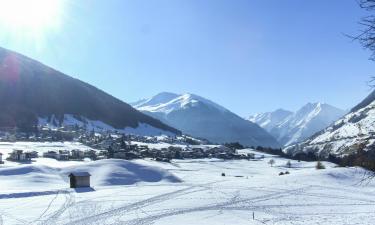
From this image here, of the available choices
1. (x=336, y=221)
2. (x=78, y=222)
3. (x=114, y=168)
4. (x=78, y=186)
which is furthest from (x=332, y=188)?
(x=114, y=168)

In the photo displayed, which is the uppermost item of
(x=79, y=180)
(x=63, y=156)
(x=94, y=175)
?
(x=63, y=156)

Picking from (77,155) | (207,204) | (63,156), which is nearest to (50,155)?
(63,156)

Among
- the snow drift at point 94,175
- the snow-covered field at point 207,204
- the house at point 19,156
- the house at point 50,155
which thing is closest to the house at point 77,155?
the house at point 50,155

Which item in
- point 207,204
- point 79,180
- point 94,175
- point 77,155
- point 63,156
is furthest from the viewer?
point 77,155

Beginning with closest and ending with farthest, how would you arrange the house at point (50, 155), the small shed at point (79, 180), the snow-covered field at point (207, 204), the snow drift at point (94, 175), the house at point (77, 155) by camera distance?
the snow-covered field at point (207, 204), the small shed at point (79, 180), the snow drift at point (94, 175), the house at point (50, 155), the house at point (77, 155)

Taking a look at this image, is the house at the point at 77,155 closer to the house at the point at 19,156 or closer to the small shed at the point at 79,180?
the house at the point at 19,156

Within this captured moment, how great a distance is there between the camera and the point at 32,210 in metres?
42.0

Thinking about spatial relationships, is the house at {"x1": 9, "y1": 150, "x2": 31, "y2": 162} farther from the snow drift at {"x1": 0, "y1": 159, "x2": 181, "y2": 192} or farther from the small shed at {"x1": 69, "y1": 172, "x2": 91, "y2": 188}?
the small shed at {"x1": 69, "y1": 172, "x2": 91, "y2": 188}

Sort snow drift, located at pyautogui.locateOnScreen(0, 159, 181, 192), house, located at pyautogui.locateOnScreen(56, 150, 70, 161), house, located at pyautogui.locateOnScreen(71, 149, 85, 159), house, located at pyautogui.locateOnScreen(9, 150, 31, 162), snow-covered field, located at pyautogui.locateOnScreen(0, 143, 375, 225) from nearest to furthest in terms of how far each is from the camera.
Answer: snow-covered field, located at pyautogui.locateOnScreen(0, 143, 375, 225) < snow drift, located at pyautogui.locateOnScreen(0, 159, 181, 192) < house, located at pyautogui.locateOnScreen(9, 150, 31, 162) < house, located at pyautogui.locateOnScreen(56, 150, 70, 161) < house, located at pyautogui.locateOnScreen(71, 149, 85, 159)

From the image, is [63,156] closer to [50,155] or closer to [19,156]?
[50,155]

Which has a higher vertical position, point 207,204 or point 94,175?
point 94,175

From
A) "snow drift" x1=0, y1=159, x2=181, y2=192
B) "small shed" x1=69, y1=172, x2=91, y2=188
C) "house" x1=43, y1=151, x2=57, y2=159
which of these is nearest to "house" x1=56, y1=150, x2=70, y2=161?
"house" x1=43, y1=151, x2=57, y2=159

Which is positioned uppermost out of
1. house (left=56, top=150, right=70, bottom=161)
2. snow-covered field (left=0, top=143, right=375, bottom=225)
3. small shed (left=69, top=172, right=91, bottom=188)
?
house (left=56, top=150, right=70, bottom=161)

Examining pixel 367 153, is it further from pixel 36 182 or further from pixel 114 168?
pixel 114 168
